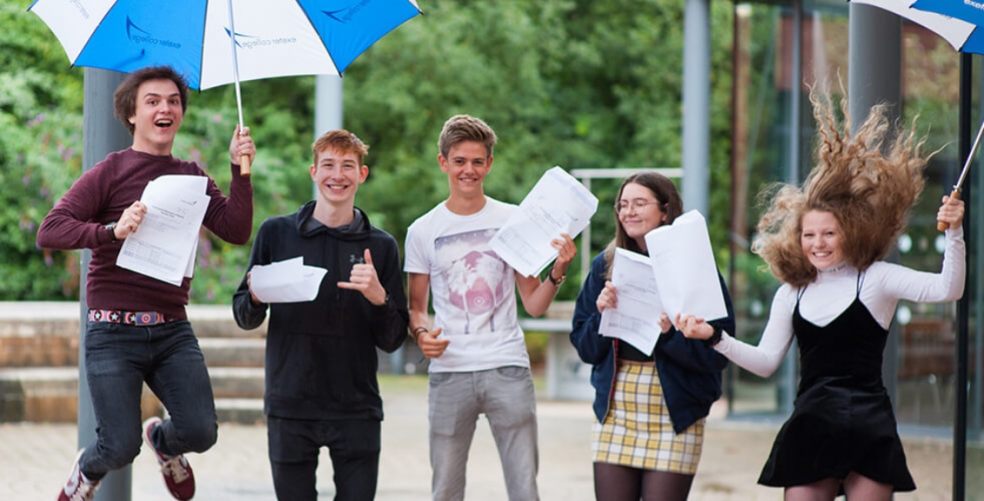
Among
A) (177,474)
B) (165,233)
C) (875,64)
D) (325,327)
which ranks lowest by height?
(177,474)

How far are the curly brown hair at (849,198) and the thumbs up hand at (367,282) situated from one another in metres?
1.35

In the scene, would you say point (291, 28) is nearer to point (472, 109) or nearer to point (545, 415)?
point (545, 415)

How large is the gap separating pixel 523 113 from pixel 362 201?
9.24 feet

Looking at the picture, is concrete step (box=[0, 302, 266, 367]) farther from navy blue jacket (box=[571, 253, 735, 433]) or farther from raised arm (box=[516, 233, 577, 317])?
navy blue jacket (box=[571, 253, 735, 433])

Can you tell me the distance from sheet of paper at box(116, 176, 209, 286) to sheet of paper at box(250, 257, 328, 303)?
0.86 ft

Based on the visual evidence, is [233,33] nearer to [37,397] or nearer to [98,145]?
[98,145]

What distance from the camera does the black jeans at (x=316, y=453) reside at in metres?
5.55

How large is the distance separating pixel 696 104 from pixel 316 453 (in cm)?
877

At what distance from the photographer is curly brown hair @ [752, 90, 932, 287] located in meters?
5.00

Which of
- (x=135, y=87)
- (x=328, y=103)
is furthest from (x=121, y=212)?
(x=328, y=103)

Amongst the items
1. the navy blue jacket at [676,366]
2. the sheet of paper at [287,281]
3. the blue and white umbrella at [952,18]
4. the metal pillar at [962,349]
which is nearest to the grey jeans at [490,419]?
the navy blue jacket at [676,366]

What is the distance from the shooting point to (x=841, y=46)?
12758 millimetres

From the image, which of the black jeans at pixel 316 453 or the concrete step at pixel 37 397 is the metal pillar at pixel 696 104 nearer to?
the concrete step at pixel 37 397

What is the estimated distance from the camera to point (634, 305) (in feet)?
17.4
